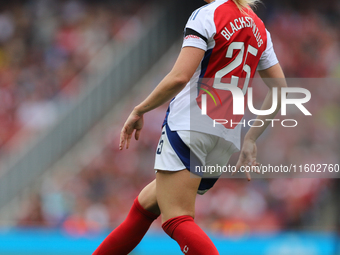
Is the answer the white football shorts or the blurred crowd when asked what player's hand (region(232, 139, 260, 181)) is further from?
the blurred crowd

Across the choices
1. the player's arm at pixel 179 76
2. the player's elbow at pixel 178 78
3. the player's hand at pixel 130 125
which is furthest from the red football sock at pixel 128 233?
the player's elbow at pixel 178 78

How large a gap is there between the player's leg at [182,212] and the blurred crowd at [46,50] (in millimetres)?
5409

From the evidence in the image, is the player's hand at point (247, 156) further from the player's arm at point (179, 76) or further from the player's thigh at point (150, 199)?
the player's arm at point (179, 76)

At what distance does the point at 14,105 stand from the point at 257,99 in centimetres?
421

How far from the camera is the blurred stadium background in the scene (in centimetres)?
565

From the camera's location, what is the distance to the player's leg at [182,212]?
1864 millimetres

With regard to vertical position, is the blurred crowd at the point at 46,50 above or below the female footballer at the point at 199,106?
above

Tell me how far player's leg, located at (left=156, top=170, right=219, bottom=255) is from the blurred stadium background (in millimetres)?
2654

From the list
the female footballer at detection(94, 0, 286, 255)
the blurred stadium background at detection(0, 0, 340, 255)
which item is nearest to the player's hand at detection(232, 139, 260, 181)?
the female footballer at detection(94, 0, 286, 255)

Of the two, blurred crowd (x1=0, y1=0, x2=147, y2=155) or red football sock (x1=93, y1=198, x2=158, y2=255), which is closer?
red football sock (x1=93, y1=198, x2=158, y2=255)

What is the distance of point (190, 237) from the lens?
1866 mm

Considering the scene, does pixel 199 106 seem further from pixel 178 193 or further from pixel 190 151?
pixel 178 193

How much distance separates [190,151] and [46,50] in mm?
6975

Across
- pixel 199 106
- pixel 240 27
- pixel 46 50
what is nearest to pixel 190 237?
pixel 199 106
